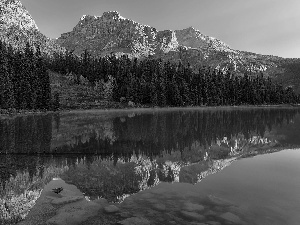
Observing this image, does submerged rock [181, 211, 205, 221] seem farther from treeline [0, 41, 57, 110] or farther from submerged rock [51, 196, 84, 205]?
treeline [0, 41, 57, 110]

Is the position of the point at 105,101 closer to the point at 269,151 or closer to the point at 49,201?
the point at 269,151

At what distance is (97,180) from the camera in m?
20.4

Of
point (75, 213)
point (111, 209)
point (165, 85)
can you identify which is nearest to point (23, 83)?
point (165, 85)

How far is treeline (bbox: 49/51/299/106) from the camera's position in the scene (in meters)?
152

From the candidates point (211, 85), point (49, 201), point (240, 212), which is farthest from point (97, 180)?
point (211, 85)

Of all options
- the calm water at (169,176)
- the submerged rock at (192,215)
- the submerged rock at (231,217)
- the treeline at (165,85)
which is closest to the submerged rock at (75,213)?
the calm water at (169,176)

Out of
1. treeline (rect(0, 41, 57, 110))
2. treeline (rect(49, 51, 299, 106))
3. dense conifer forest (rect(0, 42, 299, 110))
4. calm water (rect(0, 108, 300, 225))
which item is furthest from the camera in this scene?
treeline (rect(49, 51, 299, 106))

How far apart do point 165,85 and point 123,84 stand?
24611mm

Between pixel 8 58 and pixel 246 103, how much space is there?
5647 inches

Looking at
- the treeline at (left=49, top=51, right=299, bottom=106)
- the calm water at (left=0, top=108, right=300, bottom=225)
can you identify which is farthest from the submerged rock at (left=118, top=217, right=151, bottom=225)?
the treeline at (left=49, top=51, right=299, bottom=106)

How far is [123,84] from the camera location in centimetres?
15750

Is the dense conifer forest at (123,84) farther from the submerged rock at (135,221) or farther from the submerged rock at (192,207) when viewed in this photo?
the submerged rock at (192,207)

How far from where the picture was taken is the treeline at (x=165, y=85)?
152 m

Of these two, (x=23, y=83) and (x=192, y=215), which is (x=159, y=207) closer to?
(x=192, y=215)
